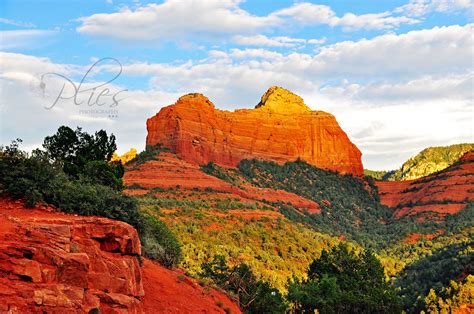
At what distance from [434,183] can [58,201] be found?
387 feet

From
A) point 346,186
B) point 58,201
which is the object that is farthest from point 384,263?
point 346,186

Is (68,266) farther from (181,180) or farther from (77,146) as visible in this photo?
(181,180)

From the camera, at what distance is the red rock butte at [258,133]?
114 metres

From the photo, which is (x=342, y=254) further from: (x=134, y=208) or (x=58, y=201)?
(x=58, y=201)

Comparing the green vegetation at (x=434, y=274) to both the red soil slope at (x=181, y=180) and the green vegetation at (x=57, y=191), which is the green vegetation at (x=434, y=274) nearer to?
the green vegetation at (x=57, y=191)

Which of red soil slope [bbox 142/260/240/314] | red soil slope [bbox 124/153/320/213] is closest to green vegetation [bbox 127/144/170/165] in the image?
red soil slope [bbox 124/153/320/213]

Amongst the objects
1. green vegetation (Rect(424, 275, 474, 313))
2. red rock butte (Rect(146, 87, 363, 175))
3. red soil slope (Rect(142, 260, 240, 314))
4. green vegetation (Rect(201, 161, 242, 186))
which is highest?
red rock butte (Rect(146, 87, 363, 175))

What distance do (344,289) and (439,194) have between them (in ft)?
285

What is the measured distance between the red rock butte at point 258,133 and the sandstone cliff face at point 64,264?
297 feet

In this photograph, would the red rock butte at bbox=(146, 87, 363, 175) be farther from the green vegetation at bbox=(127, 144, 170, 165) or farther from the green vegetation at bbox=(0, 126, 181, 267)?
the green vegetation at bbox=(0, 126, 181, 267)

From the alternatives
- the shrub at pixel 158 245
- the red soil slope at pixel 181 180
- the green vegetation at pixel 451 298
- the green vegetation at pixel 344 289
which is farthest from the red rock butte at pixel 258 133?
the shrub at pixel 158 245

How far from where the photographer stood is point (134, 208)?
24156mm

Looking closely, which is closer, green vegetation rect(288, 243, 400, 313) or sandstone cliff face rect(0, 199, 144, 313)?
sandstone cliff face rect(0, 199, 144, 313)

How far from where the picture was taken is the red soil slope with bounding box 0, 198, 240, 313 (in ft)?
43.3
